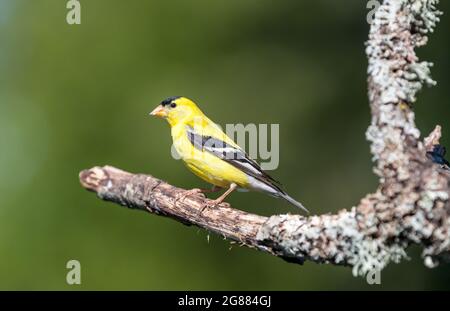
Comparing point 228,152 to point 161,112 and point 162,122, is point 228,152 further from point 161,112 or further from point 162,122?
point 162,122

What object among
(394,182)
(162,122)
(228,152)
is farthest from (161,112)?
(162,122)

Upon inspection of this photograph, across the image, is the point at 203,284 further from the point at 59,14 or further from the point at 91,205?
the point at 59,14

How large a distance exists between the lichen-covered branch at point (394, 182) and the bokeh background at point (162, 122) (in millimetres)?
6338

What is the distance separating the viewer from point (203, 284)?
10.3 m

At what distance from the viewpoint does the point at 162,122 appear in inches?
437

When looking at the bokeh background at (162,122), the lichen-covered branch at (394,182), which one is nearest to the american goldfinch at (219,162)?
the lichen-covered branch at (394,182)

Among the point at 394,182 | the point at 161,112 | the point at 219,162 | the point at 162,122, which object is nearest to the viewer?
the point at 394,182

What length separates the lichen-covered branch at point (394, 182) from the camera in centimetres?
352

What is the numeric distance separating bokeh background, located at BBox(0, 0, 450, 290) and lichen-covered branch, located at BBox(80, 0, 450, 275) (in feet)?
20.8

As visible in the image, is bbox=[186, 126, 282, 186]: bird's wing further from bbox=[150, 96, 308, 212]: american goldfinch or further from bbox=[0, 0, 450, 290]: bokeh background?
bbox=[0, 0, 450, 290]: bokeh background

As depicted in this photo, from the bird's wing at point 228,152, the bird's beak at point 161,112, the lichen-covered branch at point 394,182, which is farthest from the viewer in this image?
the bird's beak at point 161,112

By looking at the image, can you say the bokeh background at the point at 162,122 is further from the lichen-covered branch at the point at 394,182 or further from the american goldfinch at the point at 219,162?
the lichen-covered branch at the point at 394,182

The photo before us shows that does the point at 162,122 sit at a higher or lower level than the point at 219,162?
higher

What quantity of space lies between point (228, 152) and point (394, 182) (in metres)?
2.67
